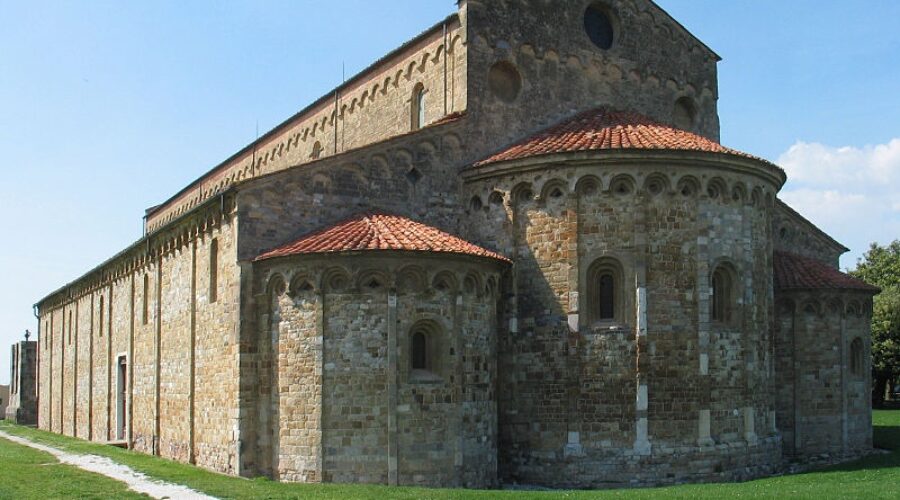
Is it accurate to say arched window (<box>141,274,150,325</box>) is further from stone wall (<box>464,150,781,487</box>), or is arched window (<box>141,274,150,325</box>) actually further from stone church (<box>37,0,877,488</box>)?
stone wall (<box>464,150,781,487</box>)

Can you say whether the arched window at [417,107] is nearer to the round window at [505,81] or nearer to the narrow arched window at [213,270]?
the round window at [505,81]

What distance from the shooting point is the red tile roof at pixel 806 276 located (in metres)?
23.0

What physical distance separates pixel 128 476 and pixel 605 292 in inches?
417

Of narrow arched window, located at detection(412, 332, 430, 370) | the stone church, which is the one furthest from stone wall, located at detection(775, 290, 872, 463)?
→ narrow arched window, located at detection(412, 332, 430, 370)

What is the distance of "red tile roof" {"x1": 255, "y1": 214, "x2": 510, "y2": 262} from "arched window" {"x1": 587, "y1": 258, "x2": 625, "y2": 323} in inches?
73.6

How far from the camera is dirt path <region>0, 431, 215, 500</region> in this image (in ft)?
53.1

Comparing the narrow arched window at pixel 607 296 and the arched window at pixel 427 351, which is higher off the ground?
the narrow arched window at pixel 607 296

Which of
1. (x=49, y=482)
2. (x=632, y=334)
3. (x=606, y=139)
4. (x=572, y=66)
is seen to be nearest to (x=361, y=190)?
(x=606, y=139)

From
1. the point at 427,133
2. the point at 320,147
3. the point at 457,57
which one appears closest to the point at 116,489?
the point at 427,133

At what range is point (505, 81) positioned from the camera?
22516 mm

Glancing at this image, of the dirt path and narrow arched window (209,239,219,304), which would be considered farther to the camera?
narrow arched window (209,239,219,304)

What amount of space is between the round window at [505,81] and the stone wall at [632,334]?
299 cm

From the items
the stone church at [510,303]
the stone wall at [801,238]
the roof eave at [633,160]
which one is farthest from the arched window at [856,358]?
the roof eave at [633,160]

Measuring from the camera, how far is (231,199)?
19.0 metres
